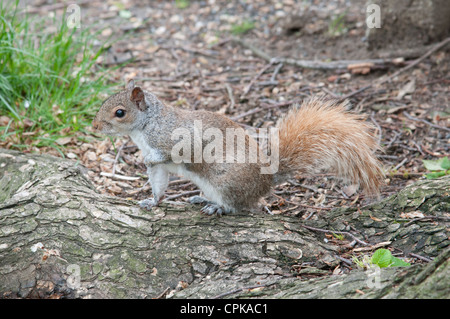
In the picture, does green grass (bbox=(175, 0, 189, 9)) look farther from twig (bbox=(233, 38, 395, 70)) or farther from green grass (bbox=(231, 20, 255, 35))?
twig (bbox=(233, 38, 395, 70))

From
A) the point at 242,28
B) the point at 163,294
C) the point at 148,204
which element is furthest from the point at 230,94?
the point at 163,294

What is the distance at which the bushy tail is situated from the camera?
2.41 m

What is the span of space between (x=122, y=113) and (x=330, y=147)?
1085 mm

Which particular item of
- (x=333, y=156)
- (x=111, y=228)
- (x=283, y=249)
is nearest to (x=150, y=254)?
(x=111, y=228)

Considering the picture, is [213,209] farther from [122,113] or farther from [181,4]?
[181,4]

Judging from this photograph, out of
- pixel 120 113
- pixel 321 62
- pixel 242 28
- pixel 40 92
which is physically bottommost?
pixel 120 113

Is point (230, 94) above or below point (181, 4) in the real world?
below

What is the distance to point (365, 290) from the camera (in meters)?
1.60

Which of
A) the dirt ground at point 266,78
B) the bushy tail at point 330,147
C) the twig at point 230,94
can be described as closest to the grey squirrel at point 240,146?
the bushy tail at point 330,147

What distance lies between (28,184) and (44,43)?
1657mm

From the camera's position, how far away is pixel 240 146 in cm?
246
